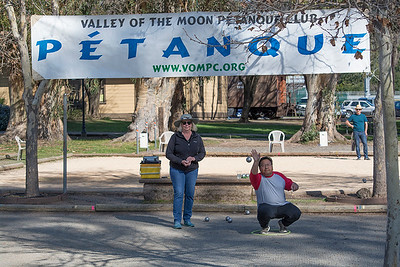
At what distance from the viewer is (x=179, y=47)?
12.5m

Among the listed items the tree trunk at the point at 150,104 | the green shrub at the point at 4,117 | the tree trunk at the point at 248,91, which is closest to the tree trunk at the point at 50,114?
the tree trunk at the point at 150,104

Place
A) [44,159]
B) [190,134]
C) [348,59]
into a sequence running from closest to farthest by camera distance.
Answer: [190,134], [348,59], [44,159]

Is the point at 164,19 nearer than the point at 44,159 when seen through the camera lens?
Yes

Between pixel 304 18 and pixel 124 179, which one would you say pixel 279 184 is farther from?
pixel 124 179

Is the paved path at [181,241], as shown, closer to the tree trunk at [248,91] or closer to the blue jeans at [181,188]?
the blue jeans at [181,188]

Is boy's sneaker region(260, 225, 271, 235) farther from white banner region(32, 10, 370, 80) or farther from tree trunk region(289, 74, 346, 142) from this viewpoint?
tree trunk region(289, 74, 346, 142)

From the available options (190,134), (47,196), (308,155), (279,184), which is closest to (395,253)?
(279,184)

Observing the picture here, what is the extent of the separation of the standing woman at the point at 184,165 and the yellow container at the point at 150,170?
224 centimetres

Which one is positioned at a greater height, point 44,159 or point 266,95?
point 266,95

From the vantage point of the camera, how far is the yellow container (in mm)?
12859

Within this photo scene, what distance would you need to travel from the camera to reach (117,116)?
195ft

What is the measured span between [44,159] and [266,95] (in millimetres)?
37693

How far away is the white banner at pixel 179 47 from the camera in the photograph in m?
12.0

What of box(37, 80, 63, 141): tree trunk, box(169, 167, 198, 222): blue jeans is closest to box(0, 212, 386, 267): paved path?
box(169, 167, 198, 222): blue jeans
